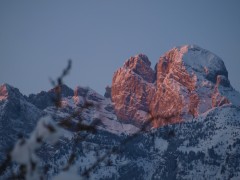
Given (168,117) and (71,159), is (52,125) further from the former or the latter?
(168,117)

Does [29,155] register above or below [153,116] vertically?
below

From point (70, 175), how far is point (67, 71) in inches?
49.1

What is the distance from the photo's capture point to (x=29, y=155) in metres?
3.23

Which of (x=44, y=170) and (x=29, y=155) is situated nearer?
(x=29, y=155)

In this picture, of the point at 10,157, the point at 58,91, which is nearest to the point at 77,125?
the point at 58,91

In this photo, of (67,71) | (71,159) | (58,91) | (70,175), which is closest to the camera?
(70,175)

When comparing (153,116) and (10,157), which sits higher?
(153,116)

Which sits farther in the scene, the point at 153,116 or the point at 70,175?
the point at 153,116

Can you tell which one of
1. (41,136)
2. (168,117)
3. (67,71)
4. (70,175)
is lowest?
(70,175)

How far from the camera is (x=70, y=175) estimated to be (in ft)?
10.3

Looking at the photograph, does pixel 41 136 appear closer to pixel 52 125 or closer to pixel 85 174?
pixel 52 125

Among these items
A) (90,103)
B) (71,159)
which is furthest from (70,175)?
(90,103)

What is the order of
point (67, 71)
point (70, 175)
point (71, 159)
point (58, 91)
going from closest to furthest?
point (70, 175) → point (71, 159) → point (58, 91) → point (67, 71)

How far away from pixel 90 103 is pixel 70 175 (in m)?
0.81
